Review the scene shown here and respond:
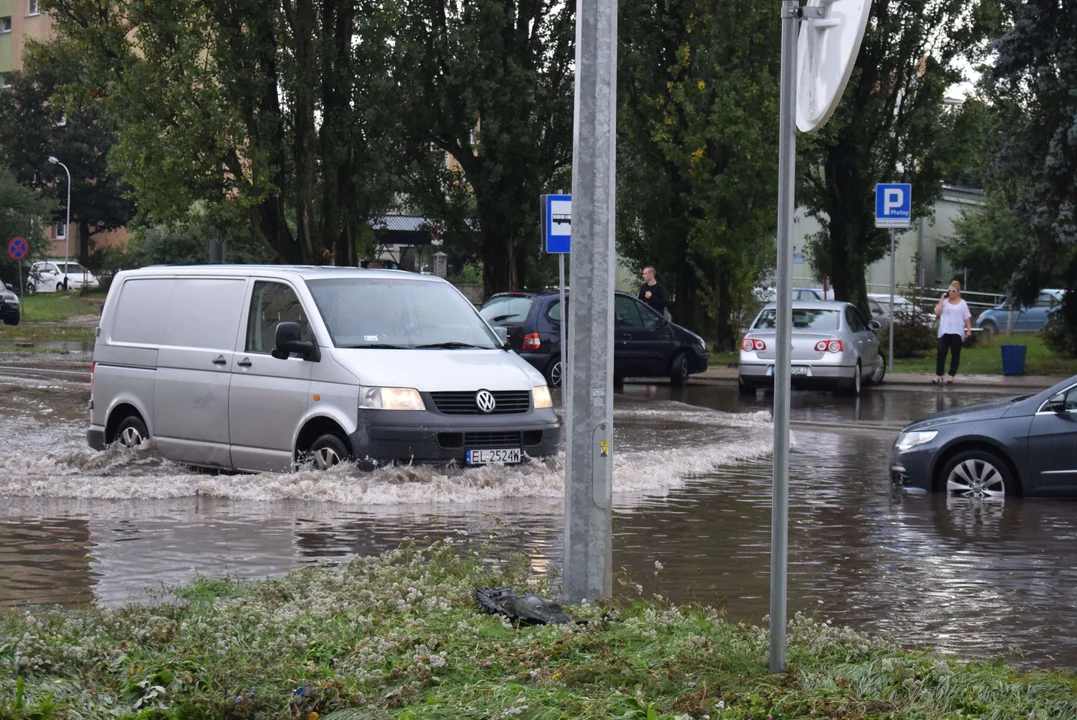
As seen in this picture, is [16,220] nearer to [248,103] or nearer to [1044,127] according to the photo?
[248,103]

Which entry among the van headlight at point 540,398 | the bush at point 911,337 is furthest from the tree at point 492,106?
the van headlight at point 540,398

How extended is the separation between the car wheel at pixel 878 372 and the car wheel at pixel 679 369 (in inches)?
126

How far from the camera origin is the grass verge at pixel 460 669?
16.5 feet

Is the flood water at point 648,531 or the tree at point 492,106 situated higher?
the tree at point 492,106

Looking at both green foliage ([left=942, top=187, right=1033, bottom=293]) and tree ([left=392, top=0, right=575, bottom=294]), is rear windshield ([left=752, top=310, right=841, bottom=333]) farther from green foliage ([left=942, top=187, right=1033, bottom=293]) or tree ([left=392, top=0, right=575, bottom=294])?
green foliage ([left=942, top=187, right=1033, bottom=293])

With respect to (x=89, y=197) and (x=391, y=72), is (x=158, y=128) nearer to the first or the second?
(x=391, y=72)

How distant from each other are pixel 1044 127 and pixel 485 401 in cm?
2110

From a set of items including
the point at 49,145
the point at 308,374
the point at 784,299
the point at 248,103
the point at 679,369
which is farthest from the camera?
the point at 49,145

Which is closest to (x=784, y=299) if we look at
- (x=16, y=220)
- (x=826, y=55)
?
(x=826, y=55)

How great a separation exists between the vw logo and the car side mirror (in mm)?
4368

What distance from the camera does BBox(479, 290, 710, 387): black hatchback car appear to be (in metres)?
24.8

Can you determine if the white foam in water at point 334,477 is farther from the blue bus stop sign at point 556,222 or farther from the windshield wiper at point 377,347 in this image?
the blue bus stop sign at point 556,222

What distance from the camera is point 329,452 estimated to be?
11789 mm

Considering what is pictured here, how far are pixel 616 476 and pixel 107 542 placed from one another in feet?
16.8
